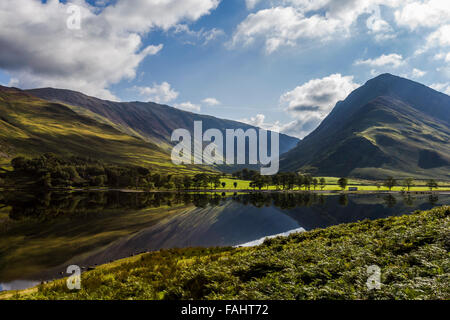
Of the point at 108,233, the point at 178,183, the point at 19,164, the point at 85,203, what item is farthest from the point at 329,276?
the point at 19,164

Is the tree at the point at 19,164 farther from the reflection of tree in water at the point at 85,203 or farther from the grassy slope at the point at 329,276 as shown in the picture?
the grassy slope at the point at 329,276

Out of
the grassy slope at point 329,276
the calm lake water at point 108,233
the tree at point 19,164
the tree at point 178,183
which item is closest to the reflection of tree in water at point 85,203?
the calm lake water at point 108,233

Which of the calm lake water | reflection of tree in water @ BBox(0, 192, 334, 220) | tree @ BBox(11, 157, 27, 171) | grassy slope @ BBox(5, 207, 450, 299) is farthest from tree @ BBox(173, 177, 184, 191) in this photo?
grassy slope @ BBox(5, 207, 450, 299)

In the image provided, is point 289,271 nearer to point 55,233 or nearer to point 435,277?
point 435,277

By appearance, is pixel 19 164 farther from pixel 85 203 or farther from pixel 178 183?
pixel 178 183

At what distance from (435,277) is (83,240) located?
184 feet

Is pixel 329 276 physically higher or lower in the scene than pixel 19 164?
lower

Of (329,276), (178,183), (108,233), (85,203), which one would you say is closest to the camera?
(329,276)

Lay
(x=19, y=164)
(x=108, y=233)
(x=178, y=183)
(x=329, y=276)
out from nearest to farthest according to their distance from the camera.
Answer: (x=329, y=276)
(x=108, y=233)
(x=19, y=164)
(x=178, y=183)

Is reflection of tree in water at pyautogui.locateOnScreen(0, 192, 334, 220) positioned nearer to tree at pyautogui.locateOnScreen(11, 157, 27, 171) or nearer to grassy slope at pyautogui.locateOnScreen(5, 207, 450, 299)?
tree at pyautogui.locateOnScreen(11, 157, 27, 171)
